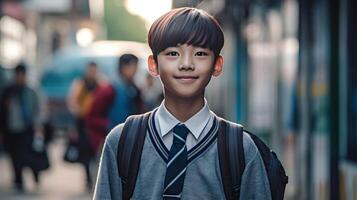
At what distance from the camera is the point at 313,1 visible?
924 cm

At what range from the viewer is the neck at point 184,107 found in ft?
10.9

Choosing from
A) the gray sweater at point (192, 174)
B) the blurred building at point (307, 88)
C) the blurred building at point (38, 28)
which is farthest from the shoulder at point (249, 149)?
the blurred building at point (38, 28)

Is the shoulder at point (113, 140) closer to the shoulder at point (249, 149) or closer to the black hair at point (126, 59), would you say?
the shoulder at point (249, 149)

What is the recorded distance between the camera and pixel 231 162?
3.25m

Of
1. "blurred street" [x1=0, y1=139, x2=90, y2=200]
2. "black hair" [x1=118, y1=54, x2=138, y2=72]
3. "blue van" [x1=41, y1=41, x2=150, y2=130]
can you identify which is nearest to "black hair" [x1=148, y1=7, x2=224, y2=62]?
"black hair" [x1=118, y1=54, x2=138, y2=72]

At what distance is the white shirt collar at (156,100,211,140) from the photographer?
3.29 meters

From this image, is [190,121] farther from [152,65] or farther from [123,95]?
[123,95]

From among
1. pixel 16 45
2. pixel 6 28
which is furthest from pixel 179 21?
pixel 16 45

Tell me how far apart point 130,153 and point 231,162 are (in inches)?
12.4

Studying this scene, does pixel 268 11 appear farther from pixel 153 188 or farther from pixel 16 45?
pixel 16 45

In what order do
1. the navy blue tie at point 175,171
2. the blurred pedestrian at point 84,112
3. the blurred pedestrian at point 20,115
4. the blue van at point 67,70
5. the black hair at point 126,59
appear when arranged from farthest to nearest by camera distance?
the blue van at point 67,70, the blurred pedestrian at point 20,115, the blurred pedestrian at point 84,112, the black hair at point 126,59, the navy blue tie at point 175,171

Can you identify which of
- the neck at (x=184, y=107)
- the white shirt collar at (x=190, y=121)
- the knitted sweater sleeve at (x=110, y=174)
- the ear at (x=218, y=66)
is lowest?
the knitted sweater sleeve at (x=110, y=174)

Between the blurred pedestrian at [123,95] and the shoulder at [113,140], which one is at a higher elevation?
the shoulder at [113,140]

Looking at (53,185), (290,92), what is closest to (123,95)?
(290,92)
